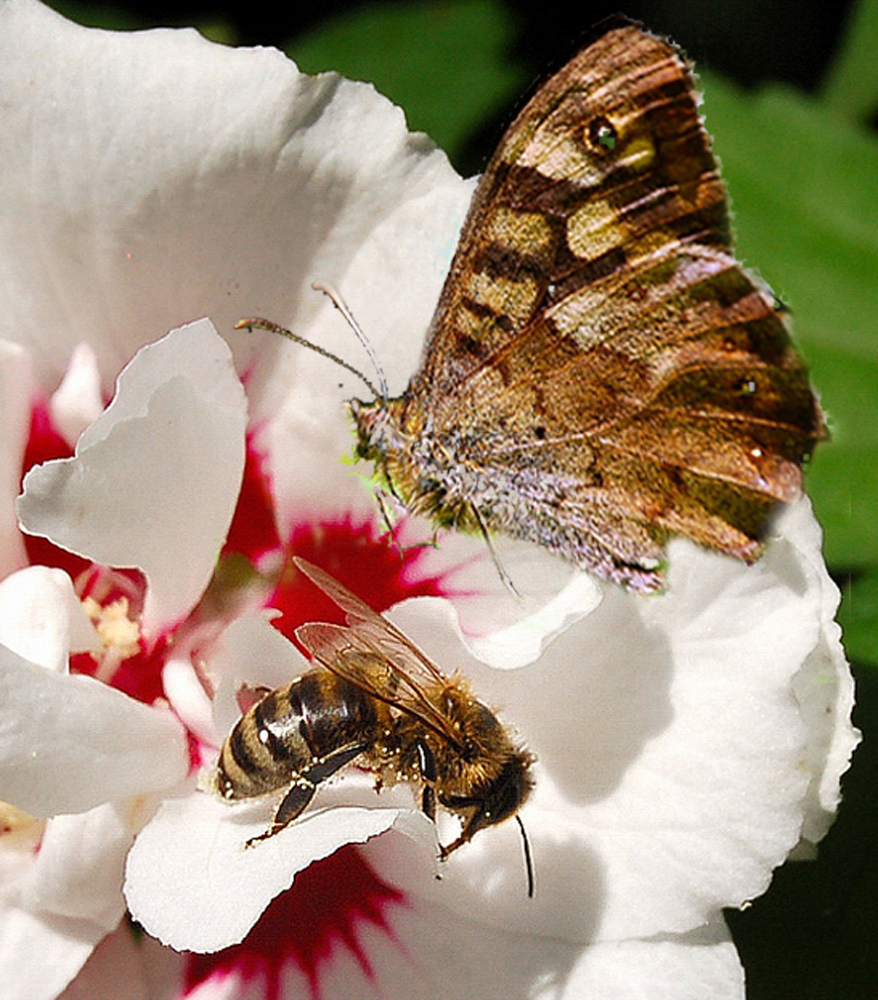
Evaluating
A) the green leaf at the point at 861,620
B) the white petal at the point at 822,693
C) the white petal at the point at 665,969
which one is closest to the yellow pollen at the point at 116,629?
the white petal at the point at 665,969

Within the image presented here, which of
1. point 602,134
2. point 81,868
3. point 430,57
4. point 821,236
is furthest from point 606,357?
point 430,57

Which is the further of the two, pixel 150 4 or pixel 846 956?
pixel 150 4

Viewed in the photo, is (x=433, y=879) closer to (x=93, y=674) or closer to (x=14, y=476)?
(x=93, y=674)

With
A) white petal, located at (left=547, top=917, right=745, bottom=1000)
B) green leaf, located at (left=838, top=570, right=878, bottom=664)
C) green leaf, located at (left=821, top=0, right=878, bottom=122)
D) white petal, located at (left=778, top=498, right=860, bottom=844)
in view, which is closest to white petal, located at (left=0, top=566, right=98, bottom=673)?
white petal, located at (left=547, top=917, right=745, bottom=1000)

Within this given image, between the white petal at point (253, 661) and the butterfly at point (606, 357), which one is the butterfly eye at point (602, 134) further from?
the white petal at point (253, 661)

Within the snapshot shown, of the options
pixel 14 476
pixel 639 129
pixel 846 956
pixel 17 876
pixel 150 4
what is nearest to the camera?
pixel 639 129

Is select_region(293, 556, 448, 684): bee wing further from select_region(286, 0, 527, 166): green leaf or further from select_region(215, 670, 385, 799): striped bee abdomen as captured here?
select_region(286, 0, 527, 166): green leaf

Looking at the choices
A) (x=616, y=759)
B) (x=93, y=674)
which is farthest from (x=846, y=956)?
(x=93, y=674)
